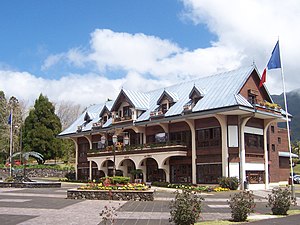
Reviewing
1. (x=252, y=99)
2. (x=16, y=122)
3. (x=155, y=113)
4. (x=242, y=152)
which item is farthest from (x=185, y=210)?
(x=16, y=122)

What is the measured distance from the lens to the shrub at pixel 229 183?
35.7m

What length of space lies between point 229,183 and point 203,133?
5853 millimetres

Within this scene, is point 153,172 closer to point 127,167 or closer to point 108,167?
point 127,167

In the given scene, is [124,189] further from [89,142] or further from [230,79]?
[89,142]

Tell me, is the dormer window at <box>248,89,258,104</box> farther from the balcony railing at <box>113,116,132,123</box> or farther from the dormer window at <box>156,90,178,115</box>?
the balcony railing at <box>113,116,132,123</box>

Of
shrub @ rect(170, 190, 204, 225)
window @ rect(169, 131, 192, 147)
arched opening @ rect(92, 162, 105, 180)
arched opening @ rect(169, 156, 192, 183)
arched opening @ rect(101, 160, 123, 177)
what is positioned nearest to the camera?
shrub @ rect(170, 190, 204, 225)

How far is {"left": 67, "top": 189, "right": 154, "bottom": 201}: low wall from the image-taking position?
82.0 ft

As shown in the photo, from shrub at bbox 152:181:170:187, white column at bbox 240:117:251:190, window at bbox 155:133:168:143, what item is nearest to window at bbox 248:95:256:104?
white column at bbox 240:117:251:190

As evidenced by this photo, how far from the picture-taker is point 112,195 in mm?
25453

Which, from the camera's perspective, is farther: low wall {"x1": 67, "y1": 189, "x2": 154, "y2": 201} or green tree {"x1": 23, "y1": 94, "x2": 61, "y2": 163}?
green tree {"x1": 23, "y1": 94, "x2": 61, "y2": 163}

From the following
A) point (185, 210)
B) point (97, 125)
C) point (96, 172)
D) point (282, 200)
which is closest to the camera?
point (185, 210)

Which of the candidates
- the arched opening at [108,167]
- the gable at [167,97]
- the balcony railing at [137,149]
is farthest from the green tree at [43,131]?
the gable at [167,97]

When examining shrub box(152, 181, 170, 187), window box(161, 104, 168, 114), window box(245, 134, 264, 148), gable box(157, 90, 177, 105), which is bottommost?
shrub box(152, 181, 170, 187)

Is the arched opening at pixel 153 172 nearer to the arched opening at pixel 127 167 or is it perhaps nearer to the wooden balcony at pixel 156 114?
the arched opening at pixel 127 167
